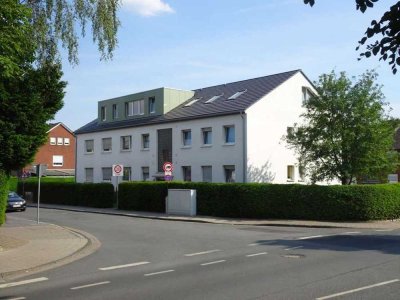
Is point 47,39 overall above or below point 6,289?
above

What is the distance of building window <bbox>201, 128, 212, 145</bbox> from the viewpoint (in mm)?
35750

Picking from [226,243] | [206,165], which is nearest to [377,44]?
[226,243]

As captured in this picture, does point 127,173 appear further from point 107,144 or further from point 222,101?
point 222,101

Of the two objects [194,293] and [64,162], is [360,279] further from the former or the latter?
[64,162]

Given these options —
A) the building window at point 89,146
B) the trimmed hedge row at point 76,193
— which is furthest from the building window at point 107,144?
the trimmed hedge row at point 76,193

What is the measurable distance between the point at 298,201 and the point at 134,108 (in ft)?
74.6

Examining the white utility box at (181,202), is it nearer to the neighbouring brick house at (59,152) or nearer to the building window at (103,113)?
the building window at (103,113)

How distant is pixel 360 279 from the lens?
8.98 meters

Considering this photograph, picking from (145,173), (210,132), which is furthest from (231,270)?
(145,173)

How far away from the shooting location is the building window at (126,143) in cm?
4253

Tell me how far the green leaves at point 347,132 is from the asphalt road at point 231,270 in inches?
400

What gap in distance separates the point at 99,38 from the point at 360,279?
8.96 m

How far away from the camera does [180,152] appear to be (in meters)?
37.5

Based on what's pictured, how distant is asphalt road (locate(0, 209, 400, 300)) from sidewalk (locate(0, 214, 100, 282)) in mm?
532
